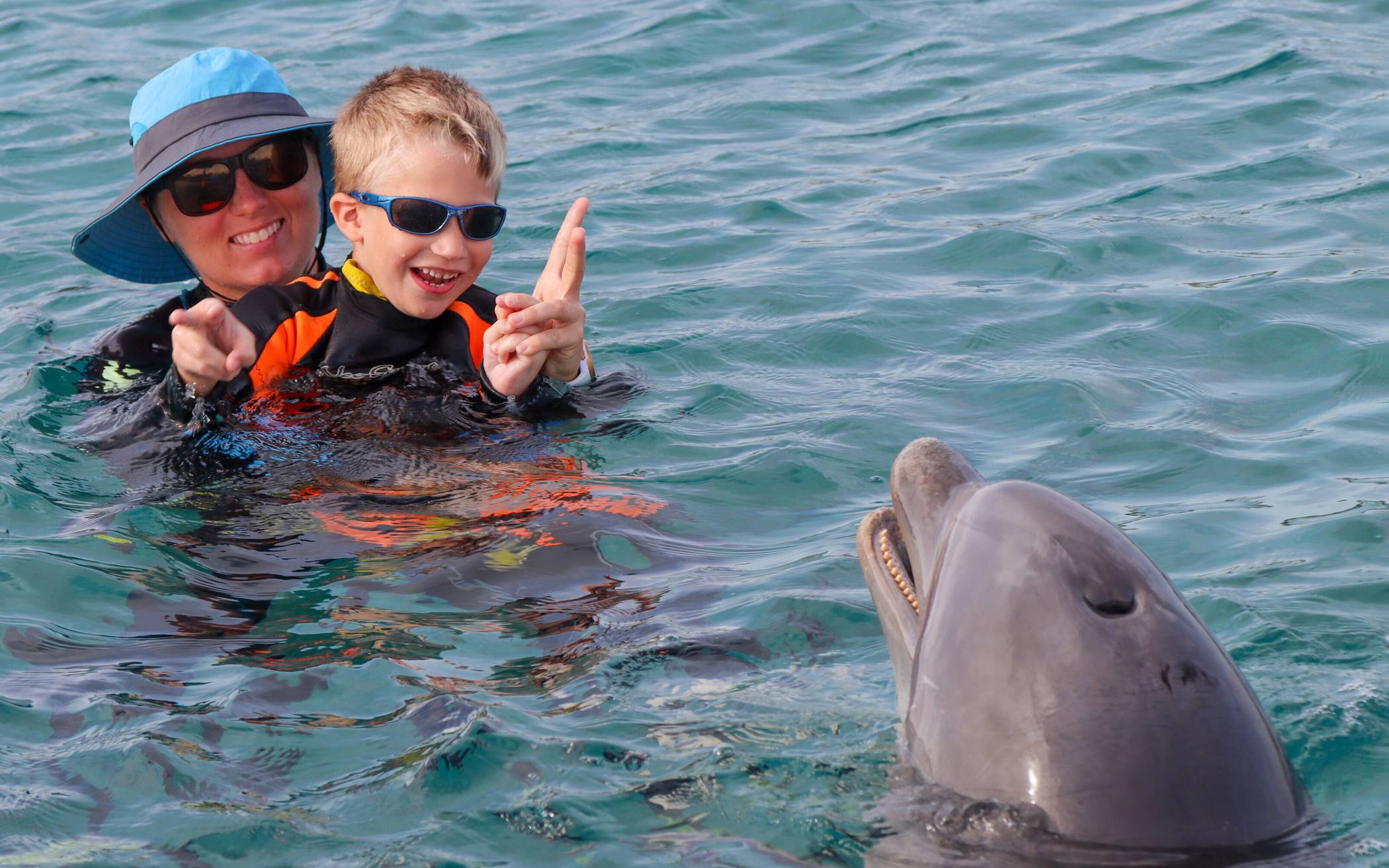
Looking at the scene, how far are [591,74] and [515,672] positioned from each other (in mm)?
7930

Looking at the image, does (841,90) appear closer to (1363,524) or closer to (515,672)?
(1363,524)

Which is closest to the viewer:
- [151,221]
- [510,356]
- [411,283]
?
[510,356]

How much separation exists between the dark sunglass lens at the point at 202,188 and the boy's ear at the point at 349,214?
18.2 inches

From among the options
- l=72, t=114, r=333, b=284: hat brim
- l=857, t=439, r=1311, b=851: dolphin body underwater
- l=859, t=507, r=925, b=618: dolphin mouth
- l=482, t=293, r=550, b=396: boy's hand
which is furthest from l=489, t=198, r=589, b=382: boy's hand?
l=857, t=439, r=1311, b=851: dolphin body underwater

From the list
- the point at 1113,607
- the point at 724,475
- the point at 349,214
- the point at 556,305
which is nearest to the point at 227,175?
the point at 349,214

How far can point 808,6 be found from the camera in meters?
12.0

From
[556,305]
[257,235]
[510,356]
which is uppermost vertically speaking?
[257,235]

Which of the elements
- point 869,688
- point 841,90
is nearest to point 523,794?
point 869,688

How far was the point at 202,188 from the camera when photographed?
523 centimetres

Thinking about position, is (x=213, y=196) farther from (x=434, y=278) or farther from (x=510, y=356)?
(x=510, y=356)

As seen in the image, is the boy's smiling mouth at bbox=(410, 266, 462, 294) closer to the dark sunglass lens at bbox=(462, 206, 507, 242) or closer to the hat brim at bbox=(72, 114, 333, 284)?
the dark sunglass lens at bbox=(462, 206, 507, 242)

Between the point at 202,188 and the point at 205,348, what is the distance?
1063 mm

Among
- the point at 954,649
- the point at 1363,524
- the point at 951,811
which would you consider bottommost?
the point at 1363,524

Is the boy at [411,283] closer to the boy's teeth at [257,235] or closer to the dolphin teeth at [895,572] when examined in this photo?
the boy's teeth at [257,235]
